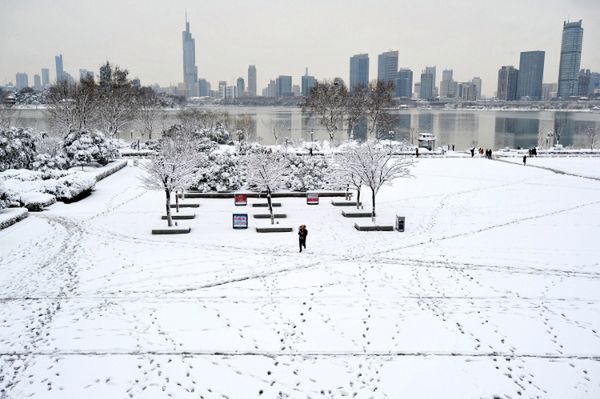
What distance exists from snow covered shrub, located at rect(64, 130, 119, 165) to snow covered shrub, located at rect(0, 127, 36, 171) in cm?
383

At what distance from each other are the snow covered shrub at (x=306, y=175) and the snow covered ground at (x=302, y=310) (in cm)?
775

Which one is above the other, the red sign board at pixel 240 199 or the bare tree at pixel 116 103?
the bare tree at pixel 116 103

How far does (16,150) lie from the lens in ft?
109

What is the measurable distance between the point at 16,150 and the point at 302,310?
29.3 metres

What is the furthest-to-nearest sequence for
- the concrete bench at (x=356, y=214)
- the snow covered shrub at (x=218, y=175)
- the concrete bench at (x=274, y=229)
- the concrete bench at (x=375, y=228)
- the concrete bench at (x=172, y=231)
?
the snow covered shrub at (x=218, y=175), the concrete bench at (x=356, y=214), the concrete bench at (x=375, y=228), the concrete bench at (x=274, y=229), the concrete bench at (x=172, y=231)

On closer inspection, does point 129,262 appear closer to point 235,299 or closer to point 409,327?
point 235,299

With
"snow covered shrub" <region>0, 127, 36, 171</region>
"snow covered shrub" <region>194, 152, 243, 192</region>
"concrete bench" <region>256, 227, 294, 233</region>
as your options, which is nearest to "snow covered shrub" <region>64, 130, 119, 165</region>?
"snow covered shrub" <region>0, 127, 36, 171</region>

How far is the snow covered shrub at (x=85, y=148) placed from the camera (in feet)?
130

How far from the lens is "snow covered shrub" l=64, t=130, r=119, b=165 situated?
39662 mm

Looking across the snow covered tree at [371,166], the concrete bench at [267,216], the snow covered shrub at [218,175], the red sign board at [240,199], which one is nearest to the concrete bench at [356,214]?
the snow covered tree at [371,166]

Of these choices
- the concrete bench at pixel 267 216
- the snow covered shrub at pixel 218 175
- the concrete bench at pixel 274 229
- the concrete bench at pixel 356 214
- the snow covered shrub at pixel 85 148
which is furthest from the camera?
the snow covered shrub at pixel 85 148

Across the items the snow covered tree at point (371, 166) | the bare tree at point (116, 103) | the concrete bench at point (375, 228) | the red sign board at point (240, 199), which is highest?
the bare tree at point (116, 103)

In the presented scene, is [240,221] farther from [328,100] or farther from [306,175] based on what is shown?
[328,100]

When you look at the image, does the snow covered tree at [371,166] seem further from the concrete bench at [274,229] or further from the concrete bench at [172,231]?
the concrete bench at [172,231]
